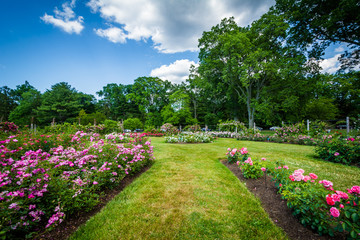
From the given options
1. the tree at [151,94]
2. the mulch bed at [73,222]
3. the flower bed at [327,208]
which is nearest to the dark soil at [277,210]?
the flower bed at [327,208]

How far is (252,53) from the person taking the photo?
15195mm

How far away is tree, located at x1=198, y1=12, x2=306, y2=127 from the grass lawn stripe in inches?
611

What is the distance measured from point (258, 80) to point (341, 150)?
52.2 ft

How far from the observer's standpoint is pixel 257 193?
8.47 feet

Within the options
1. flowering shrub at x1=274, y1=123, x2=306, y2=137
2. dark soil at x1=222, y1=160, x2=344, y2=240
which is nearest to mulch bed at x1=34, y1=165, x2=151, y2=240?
dark soil at x1=222, y1=160, x2=344, y2=240

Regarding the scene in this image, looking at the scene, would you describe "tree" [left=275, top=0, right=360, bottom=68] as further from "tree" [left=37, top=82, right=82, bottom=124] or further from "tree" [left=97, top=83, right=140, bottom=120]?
"tree" [left=37, top=82, right=82, bottom=124]

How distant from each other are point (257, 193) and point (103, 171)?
2.98 meters

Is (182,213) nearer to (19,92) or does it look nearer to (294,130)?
(294,130)

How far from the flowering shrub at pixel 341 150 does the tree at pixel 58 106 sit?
39762 millimetres

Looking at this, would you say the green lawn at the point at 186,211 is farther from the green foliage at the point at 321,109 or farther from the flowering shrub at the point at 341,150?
the green foliage at the point at 321,109

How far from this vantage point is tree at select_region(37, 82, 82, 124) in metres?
30.2

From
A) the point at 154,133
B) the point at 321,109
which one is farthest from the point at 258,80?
the point at 321,109

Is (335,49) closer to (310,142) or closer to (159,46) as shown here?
(310,142)

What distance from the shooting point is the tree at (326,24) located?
8.66 meters
